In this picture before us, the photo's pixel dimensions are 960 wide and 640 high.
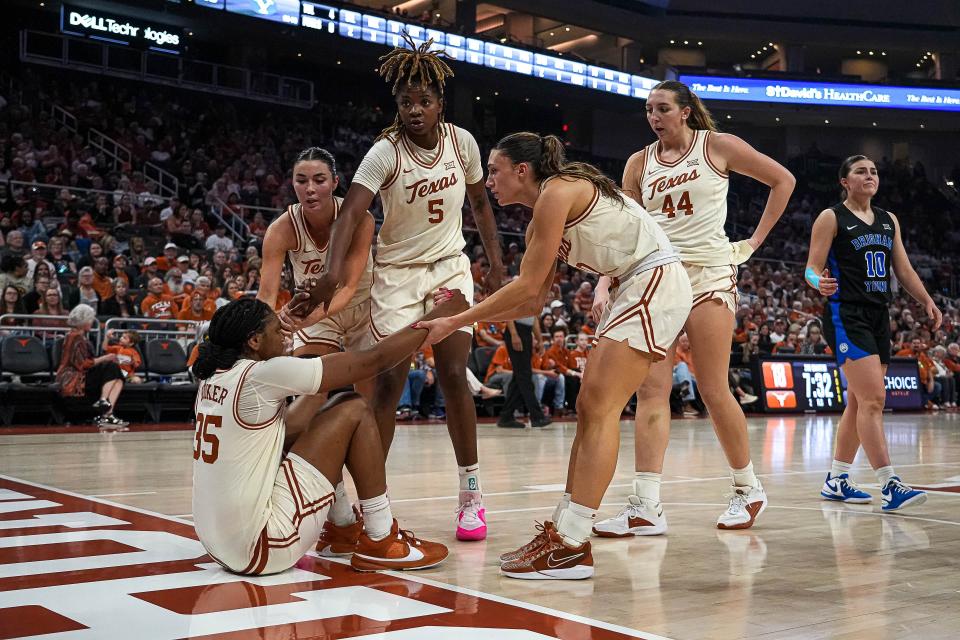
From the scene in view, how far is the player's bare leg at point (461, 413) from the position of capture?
4320 mm

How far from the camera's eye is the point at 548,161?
3.73m

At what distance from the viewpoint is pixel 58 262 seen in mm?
12633

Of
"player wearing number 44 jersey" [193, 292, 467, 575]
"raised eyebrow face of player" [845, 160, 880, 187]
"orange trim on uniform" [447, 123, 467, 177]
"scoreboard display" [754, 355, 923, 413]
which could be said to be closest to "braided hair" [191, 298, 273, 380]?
"player wearing number 44 jersey" [193, 292, 467, 575]

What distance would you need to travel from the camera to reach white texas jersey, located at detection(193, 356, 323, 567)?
326cm

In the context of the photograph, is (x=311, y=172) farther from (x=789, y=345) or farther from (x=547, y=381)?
(x=789, y=345)

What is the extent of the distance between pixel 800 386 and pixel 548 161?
44.1ft

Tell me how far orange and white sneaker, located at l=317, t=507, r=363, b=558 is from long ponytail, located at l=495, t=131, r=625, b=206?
1547 millimetres

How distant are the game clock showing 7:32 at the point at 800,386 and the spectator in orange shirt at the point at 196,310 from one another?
8.63 metres

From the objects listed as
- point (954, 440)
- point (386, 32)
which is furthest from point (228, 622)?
point (386, 32)

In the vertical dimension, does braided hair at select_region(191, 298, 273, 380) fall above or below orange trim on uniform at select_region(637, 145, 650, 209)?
below

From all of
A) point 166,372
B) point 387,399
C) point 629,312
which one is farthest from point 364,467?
point 166,372

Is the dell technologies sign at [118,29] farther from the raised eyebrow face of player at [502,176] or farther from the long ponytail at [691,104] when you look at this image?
the raised eyebrow face of player at [502,176]

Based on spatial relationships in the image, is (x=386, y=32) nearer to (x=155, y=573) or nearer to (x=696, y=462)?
(x=696, y=462)

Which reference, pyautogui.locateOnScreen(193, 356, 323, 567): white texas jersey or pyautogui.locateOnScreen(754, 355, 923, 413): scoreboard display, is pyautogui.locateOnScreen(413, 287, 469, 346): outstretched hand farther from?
pyautogui.locateOnScreen(754, 355, 923, 413): scoreboard display
